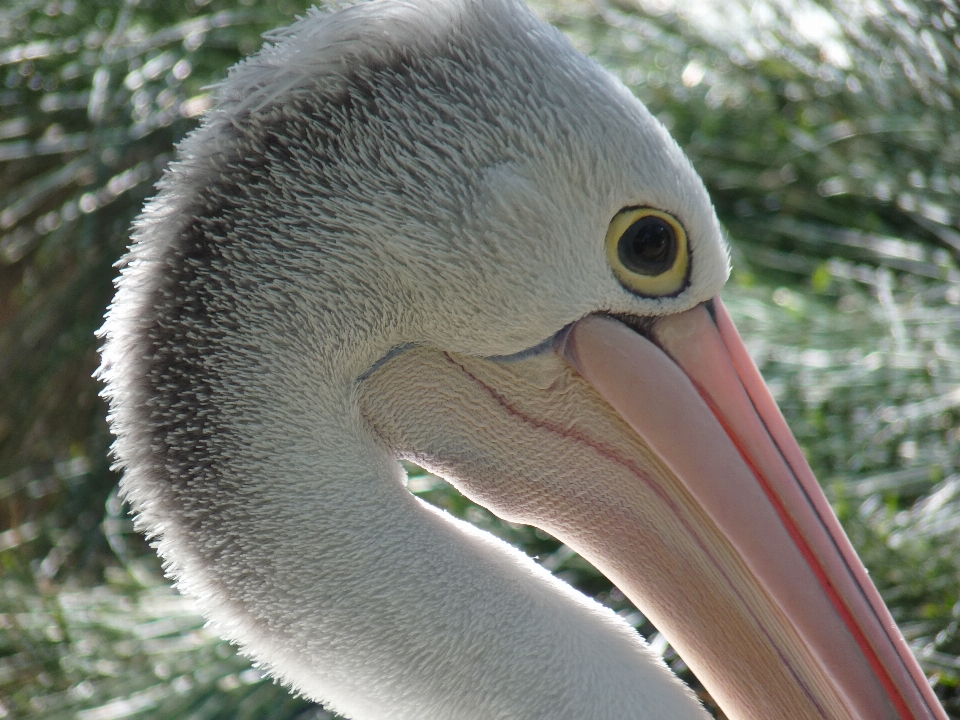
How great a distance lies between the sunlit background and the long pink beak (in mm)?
860

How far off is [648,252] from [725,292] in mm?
1578

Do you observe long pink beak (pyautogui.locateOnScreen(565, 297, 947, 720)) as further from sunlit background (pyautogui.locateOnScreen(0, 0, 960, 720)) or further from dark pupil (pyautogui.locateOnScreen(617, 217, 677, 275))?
sunlit background (pyautogui.locateOnScreen(0, 0, 960, 720))

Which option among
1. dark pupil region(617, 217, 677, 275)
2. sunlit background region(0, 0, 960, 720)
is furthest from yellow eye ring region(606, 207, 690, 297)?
sunlit background region(0, 0, 960, 720)

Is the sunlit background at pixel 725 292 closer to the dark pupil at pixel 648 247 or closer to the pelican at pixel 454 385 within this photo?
the pelican at pixel 454 385

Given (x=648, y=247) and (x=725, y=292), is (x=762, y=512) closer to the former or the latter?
(x=648, y=247)

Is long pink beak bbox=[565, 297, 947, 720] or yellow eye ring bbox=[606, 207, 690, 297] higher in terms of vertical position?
yellow eye ring bbox=[606, 207, 690, 297]

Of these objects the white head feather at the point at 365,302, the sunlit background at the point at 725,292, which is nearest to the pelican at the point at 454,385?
the white head feather at the point at 365,302

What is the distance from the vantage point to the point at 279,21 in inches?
119

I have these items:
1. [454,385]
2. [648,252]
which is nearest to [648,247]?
[648,252]

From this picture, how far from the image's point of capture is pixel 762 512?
1.04m

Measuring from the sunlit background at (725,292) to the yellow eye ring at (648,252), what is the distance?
3.40 feet

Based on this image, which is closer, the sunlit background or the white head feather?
the white head feather

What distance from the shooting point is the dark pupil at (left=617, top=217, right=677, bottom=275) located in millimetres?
1008

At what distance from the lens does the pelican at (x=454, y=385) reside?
0.98 metres
